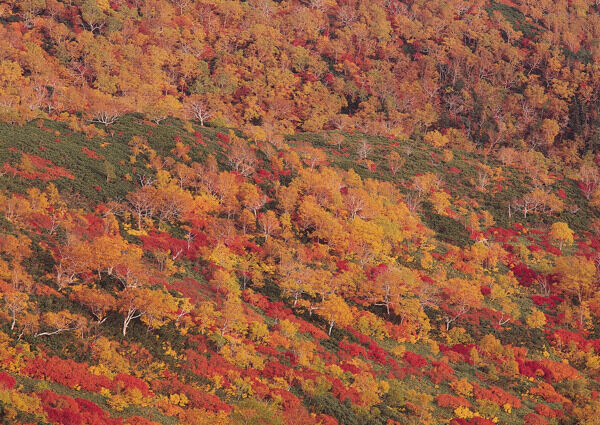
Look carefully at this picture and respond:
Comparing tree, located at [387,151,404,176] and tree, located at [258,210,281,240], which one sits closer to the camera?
tree, located at [258,210,281,240]

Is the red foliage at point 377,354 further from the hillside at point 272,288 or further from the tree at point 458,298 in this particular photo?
the tree at point 458,298

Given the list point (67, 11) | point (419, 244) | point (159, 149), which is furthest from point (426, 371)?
point (67, 11)

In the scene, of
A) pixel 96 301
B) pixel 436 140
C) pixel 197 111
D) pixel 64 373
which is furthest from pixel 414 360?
pixel 436 140

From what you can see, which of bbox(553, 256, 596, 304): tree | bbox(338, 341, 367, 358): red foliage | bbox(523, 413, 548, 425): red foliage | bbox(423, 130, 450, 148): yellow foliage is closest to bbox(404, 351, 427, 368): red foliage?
bbox(338, 341, 367, 358): red foliage

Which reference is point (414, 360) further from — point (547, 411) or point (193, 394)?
point (193, 394)

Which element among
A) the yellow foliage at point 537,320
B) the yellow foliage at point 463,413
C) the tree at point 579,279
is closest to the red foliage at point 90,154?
the yellow foliage at point 463,413

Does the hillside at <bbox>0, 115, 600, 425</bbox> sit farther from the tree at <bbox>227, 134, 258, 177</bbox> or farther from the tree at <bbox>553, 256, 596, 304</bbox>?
the tree at <bbox>227, 134, 258, 177</bbox>

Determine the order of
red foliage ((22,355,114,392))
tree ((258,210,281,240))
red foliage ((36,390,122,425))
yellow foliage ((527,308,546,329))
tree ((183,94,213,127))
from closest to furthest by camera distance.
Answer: red foliage ((36,390,122,425))
red foliage ((22,355,114,392))
yellow foliage ((527,308,546,329))
tree ((258,210,281,240))
tree ((183,94,213,127))
